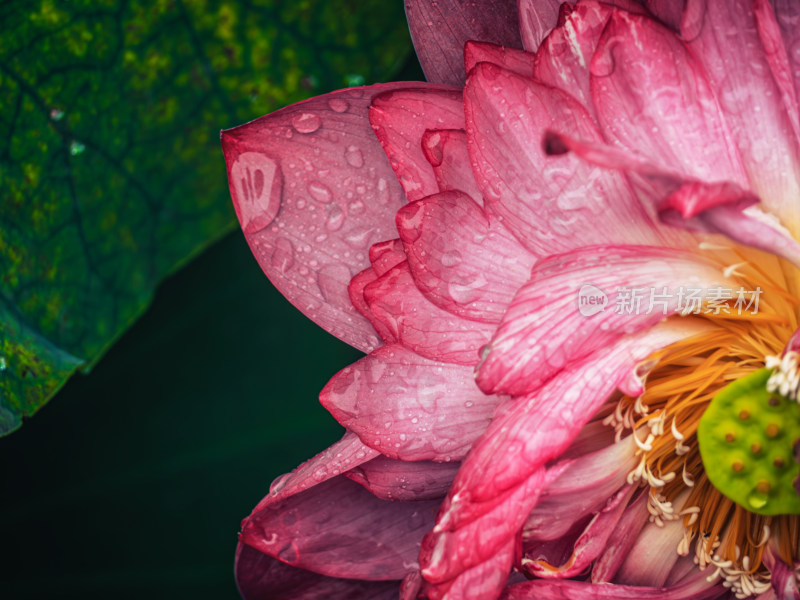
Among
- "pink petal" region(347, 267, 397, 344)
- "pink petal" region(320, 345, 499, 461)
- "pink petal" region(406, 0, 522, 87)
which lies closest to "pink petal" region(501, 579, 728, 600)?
"pink petal" region(320, 345, 499, 461)

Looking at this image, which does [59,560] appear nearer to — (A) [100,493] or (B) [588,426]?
(A) [100,493]

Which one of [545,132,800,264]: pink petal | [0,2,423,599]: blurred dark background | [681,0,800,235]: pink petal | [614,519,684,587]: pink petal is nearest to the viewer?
[545,132,800,264]: pink petal

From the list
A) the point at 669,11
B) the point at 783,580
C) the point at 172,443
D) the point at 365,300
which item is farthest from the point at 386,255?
the point at 172,443

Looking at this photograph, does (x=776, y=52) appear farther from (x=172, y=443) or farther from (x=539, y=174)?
(x=172, y=443)

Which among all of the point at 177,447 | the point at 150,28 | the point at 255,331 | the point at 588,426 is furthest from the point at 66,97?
the point at 588,426

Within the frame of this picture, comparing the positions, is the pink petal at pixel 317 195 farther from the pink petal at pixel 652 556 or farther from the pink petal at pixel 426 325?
the pink petal at pixel 652 556

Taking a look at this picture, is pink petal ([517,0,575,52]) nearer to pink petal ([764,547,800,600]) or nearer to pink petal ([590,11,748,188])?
pink petal ([590,11,748,188])
